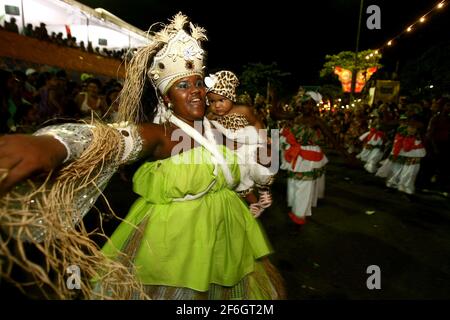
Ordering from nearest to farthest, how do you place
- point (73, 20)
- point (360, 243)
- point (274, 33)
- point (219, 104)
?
point (219, 104) < point (360, 243) < point (73, 20) < point (274, 33)

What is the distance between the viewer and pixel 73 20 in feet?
48.7

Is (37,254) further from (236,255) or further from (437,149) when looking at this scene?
(437,149)

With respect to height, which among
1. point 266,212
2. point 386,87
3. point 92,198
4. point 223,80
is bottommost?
point 266,212

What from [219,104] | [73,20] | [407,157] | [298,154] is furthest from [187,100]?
[73,20]

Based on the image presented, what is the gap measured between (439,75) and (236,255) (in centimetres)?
2043

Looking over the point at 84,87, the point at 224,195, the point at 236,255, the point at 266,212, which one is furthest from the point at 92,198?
the point at 84,87

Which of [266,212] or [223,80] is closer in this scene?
[223,80]

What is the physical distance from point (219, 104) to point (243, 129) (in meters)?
0.51

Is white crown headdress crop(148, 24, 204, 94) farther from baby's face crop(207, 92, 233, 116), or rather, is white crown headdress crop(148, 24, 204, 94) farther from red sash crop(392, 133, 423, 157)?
red sash crop(392, 133, 423, 157)

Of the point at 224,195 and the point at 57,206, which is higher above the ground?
the point at 57,206

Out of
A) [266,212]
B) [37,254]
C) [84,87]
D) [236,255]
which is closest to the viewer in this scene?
[37,254]

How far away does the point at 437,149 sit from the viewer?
768 centimetres

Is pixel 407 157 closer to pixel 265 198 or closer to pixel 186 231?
pixel 265 198

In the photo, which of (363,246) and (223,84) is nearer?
(223,84)
